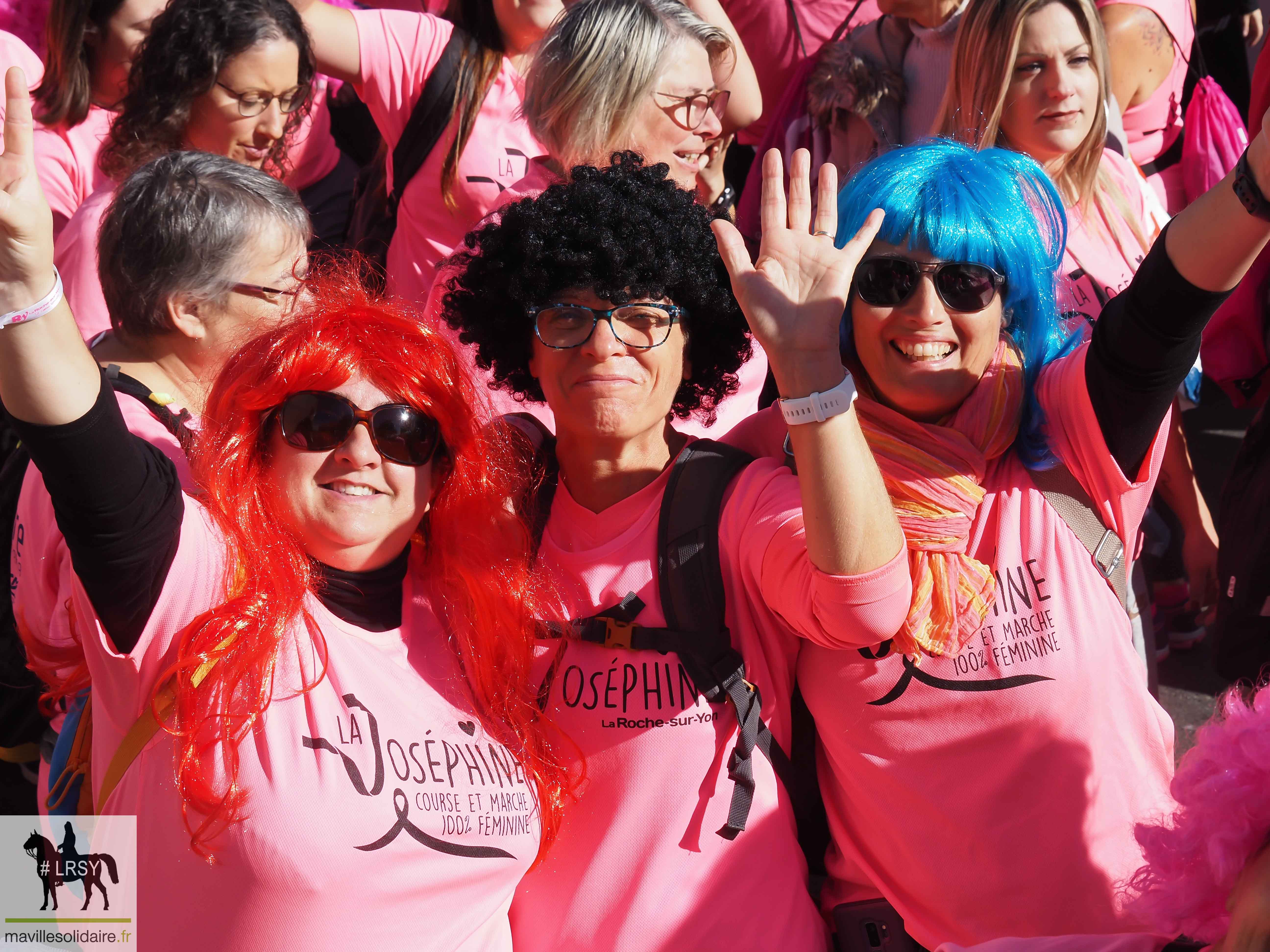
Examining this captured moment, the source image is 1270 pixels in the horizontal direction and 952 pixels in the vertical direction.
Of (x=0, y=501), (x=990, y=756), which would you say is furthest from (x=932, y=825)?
(x=0, y=501)

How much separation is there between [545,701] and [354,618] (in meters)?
0.39

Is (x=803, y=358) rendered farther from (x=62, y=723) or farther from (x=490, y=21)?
(x=490, y=21)

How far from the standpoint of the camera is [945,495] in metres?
2.10

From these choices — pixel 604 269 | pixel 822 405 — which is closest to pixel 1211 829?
pixel 822 405

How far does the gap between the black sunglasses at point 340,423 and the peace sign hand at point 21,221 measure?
20.8 inches

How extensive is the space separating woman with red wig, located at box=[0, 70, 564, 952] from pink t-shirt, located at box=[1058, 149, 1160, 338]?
5.03ft

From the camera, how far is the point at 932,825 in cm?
209

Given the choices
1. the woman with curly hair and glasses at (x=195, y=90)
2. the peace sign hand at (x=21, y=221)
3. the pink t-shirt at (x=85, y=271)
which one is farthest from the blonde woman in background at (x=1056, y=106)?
the pink t-shirt at (x=85, y=271)

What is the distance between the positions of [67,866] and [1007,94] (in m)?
2.92

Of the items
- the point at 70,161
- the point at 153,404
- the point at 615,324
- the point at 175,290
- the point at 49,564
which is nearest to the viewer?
the point at 615,324

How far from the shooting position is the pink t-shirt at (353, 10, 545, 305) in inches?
143

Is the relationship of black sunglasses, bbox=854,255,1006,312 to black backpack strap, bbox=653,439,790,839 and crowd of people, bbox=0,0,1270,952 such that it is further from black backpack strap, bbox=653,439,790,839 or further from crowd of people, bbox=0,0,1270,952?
black backpack strap, bbox=653,439,790,839

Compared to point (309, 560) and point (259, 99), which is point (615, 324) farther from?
point (259, 99)

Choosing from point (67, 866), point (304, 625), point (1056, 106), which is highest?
point (1056, 106)
